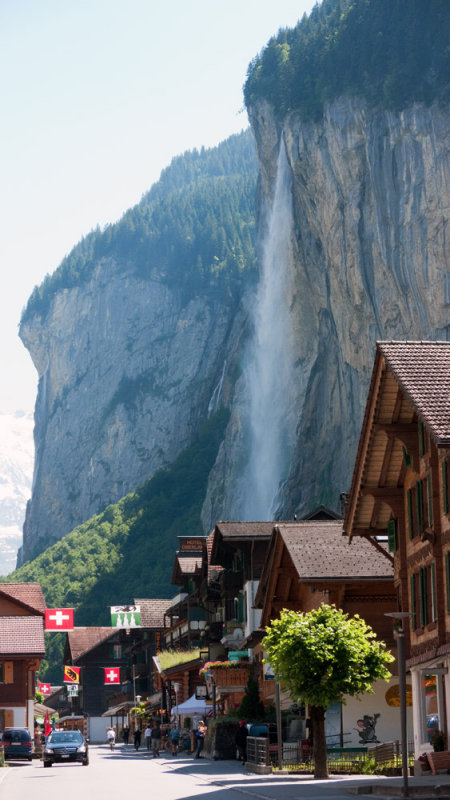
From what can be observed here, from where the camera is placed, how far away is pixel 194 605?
75.2 metres

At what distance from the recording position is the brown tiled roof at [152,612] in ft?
345

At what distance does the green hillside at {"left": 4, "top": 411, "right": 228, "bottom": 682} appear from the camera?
548ft

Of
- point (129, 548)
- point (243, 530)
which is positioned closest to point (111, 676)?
point (243, 530)

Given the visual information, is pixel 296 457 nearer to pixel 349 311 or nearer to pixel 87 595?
pixel 349 311

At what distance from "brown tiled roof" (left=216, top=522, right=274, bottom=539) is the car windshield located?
45.4 ft

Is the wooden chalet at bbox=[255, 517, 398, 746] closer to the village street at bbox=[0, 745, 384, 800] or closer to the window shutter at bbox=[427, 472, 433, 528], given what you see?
the village street at bbox=[0, 745, 384, 800]

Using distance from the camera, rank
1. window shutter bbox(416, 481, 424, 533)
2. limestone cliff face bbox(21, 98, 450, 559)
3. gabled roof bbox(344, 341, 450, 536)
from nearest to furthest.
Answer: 1. gabled roof bbox(344, 341, 450, 536)
2. window shutter bbox(416, 481, 424, 533)
3. limestone cliff face bbox(21, 98, 450, 559)

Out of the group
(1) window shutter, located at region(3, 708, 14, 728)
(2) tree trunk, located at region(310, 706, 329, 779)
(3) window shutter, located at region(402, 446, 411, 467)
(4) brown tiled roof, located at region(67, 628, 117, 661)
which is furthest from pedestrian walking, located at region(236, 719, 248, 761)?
(4) brown tiled roof, located at region(67, 628, 117, 661)

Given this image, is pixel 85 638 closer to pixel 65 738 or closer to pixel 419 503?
pixel 65 738

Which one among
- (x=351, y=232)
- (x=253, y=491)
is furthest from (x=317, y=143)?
(x=253, y=491)

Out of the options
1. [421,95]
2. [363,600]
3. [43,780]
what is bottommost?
[43,780]

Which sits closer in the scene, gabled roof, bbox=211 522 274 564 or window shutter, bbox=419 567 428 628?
window shutter, bbox=419 567 428 628

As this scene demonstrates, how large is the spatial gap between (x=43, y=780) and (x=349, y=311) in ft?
245

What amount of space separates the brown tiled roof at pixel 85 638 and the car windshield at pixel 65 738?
249 feet
